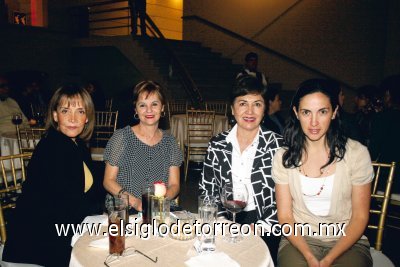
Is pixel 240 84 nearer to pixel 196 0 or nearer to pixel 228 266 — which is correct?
pixel 228 266

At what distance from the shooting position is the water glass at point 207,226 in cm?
141

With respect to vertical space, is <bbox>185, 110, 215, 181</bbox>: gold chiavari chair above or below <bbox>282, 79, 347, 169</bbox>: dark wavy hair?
below

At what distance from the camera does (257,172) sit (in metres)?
2.17

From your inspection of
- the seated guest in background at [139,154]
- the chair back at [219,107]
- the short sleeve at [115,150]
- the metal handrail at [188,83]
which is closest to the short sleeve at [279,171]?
the seated guest in background at [139,154]

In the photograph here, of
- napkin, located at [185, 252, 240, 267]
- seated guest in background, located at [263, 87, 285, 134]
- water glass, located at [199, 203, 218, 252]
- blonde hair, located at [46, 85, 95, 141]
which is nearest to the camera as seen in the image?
napkin, located at [185, 252, 240, 267]

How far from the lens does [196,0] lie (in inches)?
401

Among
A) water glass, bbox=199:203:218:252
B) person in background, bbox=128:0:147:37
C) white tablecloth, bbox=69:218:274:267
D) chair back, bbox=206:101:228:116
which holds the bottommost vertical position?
white tablecloth, bbox=69:218:274:267

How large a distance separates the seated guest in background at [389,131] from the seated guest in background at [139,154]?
6.14ft

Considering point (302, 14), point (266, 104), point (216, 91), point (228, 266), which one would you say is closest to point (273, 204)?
point (266, 104)

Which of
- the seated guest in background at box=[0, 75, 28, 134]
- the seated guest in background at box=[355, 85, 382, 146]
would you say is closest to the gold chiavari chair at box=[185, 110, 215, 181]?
the seated guest in background at box=[355, 85, 382, 146]

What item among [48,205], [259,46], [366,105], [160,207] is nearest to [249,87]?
[160,207]

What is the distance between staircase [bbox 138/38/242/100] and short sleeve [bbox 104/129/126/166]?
5.41 metres

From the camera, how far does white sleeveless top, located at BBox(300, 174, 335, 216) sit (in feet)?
5.97

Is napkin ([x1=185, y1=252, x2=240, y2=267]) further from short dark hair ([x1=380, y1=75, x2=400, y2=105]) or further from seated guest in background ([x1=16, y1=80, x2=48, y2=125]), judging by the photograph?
seated guest in background ([x1=16, y1=80, x2=48, y2=125])
